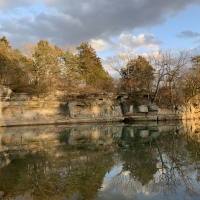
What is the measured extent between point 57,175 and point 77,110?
27.0 meters

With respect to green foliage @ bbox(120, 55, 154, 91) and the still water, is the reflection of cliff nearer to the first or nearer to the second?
the still water

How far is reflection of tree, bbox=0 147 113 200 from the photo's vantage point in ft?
21.3

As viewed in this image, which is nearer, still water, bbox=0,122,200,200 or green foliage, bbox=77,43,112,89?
still water, bbox=0,122,200,200

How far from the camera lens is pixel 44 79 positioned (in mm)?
36375

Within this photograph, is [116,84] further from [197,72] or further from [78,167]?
[78,167]

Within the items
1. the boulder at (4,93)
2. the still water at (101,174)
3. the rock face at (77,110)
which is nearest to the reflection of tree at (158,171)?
the still water at (101,174)

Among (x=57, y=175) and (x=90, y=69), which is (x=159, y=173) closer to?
(x=57, y=175)

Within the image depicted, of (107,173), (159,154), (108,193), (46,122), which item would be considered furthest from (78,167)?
(46,122)

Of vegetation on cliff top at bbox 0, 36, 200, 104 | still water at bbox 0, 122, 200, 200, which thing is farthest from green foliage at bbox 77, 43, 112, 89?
still water at bbox 0, 122, 200, 200

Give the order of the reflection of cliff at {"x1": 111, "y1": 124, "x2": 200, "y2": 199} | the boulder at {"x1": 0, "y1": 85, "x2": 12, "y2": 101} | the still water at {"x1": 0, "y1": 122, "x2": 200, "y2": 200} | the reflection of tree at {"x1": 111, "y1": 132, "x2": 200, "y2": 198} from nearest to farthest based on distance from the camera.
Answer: the still water at {"x1": 0, "y1": 122, "x2": 200, "y2": 200} < the reflection of cliff at {"x1": 111, "y1": 124, "x2": 200, "y2": 199} < the reflection of tree at {"x1": 111, "y1": 132, "x2": 200, "y2": 198} < the boulder at {"x1": 0, "y1": 85, "x2": 12, "y2": 101}

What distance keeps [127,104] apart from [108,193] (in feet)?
99.3

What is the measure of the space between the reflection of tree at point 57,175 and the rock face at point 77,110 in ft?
68.0

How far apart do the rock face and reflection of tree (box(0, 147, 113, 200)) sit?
20.7 metres

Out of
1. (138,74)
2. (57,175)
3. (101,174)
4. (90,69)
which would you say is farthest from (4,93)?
(101,174)
